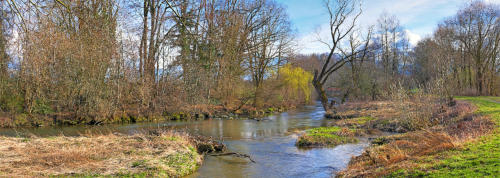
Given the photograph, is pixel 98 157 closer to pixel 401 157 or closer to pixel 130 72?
pixel 401 157

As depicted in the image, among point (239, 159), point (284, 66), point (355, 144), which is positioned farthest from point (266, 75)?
point (239, 159)

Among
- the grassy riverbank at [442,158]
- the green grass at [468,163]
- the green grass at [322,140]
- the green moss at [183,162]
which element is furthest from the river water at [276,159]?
the green grass at [468,163]

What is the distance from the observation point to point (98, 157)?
350 inches

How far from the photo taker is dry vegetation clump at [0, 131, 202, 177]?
761 centimetres

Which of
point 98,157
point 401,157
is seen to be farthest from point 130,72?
point 401,157

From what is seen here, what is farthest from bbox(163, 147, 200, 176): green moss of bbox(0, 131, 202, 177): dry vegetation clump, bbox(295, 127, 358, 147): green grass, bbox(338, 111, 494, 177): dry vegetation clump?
bbox(295, 127, 358, 147): green grass

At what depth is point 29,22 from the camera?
679cm

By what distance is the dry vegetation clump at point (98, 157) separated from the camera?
7613 millimetres

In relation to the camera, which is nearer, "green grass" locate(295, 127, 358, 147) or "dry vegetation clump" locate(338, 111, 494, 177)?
"dry vegetation clump" locate(338, 111, 494, 177)

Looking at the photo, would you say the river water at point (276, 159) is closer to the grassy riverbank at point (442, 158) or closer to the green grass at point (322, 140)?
the green grass at point (322, 140)

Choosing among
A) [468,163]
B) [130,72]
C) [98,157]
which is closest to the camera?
[468,163]

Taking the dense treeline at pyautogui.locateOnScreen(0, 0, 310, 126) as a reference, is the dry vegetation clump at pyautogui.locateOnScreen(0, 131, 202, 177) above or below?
below

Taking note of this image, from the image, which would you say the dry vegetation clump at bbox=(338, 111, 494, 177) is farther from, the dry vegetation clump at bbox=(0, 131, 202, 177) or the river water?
the dry vegetation clump at bbox=(0, 131, 202, 177)

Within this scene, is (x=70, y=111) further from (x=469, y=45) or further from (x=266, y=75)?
(x=469, y=45)
